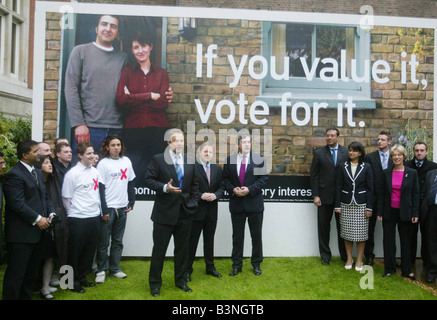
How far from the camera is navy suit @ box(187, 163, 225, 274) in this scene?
14.9ft

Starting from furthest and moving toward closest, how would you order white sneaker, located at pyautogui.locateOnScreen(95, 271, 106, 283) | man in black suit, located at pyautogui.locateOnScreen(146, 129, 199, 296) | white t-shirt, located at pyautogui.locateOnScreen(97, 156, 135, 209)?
1. white t-shirt, located at pyautogui.locateOnScreen(97, 156, 135, 209)
2. white sneaker, located at pyautogui.locateOnScreen(95, 271, 106, 283)
3. man in black suit, located at pyautogui.locateOnScreen(146, 129, 199, 296)

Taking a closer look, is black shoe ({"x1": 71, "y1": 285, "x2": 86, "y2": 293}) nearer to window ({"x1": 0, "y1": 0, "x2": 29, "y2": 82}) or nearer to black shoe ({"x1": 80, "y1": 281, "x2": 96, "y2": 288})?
black shoe ({"x1": 80, "y1": 281, "x2": 96, "y2": 288})

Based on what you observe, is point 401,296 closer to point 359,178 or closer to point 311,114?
point 359,178

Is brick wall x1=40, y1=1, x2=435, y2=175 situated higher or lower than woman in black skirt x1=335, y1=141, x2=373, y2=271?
higher

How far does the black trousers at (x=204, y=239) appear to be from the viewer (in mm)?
4562

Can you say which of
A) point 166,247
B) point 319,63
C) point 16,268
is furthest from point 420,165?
point 16,268

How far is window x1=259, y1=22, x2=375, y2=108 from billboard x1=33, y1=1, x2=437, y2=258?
0.05 ft

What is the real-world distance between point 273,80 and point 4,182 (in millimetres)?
3637

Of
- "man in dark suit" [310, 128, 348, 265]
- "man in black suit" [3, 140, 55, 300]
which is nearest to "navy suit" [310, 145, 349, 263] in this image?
"man in dark suit" [310, 128, 348, 265]

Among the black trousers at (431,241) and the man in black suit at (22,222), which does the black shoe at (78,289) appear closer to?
the man in black suit at (22,222)

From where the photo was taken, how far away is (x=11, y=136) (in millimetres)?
6168

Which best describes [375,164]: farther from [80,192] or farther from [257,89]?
[80,192]

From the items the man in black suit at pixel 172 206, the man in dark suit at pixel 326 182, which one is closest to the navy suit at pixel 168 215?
the man in black suit at pixel 172 206

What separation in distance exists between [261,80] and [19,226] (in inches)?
139
